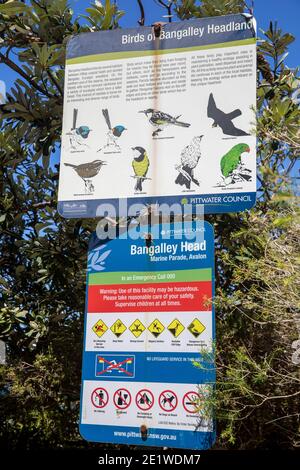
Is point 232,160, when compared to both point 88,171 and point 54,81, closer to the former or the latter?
point 88,171

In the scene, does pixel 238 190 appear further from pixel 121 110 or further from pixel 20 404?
pixel 20 404

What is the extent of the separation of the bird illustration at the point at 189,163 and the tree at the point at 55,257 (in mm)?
534

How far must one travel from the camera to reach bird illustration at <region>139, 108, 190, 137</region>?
3.76 meters

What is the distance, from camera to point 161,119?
3.77 metres

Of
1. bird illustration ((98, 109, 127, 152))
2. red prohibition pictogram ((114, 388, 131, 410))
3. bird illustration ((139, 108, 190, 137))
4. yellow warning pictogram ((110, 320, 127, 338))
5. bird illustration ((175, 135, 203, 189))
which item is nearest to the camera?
red prohibition pictogram ((114, 388, 131, 410))

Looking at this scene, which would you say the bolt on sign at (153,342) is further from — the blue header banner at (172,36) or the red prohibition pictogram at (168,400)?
the blue header banner at (172,36)

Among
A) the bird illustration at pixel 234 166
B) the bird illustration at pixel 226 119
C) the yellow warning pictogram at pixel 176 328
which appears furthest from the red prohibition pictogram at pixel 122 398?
the bird illustration at pixel 226 119

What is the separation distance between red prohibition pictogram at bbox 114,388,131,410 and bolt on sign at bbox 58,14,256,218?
1.17 metres

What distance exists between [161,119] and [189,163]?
1.23 feet

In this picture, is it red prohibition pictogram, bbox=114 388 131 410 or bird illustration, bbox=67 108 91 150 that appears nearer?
red prohibition pictogram, bbox=114 388 131 410

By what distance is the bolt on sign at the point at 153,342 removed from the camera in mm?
3326

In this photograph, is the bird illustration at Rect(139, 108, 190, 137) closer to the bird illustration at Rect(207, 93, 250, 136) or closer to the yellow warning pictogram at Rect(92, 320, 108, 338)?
the bird illustration at Rect(207, 93, 250, 136)

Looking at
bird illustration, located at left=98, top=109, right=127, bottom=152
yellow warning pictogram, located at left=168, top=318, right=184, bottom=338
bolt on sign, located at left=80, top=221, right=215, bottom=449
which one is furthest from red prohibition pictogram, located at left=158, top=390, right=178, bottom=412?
bird illustration, located at left=98, top=109, right=127, bottom=152

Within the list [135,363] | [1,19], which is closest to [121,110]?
[1,19]
